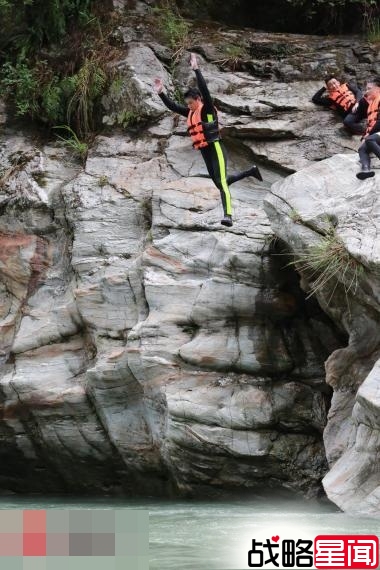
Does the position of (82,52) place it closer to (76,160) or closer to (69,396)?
(76,160)

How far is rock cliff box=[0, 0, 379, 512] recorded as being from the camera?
8984 millimetres

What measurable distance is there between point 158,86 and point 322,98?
6.06 ft

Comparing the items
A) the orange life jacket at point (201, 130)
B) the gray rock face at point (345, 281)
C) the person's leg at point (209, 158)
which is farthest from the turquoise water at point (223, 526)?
the orange life jacket at point (201, 130)

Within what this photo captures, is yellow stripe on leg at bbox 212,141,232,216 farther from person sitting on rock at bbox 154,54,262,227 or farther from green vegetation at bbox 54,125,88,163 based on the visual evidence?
green vegetation at bbox 54,125,88,163

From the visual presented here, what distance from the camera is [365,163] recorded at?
9039 millimetres

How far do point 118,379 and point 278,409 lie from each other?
1.65m

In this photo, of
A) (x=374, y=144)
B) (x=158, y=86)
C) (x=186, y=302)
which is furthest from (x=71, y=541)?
(x=158, y=86)

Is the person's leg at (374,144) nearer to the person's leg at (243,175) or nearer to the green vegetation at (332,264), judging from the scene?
the green vegetation at (332,264)

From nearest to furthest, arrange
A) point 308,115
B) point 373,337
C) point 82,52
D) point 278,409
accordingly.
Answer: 1. point 373,337
2. point 278,409
3. point 308,115
4. point 82,52

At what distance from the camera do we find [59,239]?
35.7 ft

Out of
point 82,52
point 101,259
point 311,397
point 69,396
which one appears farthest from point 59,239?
point 311,397

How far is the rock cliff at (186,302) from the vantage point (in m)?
8.98

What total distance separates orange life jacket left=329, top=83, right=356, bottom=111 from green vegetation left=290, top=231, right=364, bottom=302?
2.59 meters

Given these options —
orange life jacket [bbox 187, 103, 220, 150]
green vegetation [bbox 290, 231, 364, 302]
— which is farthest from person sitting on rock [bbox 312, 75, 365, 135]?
green vegetation [bbox 290, 231, 364, 302]
